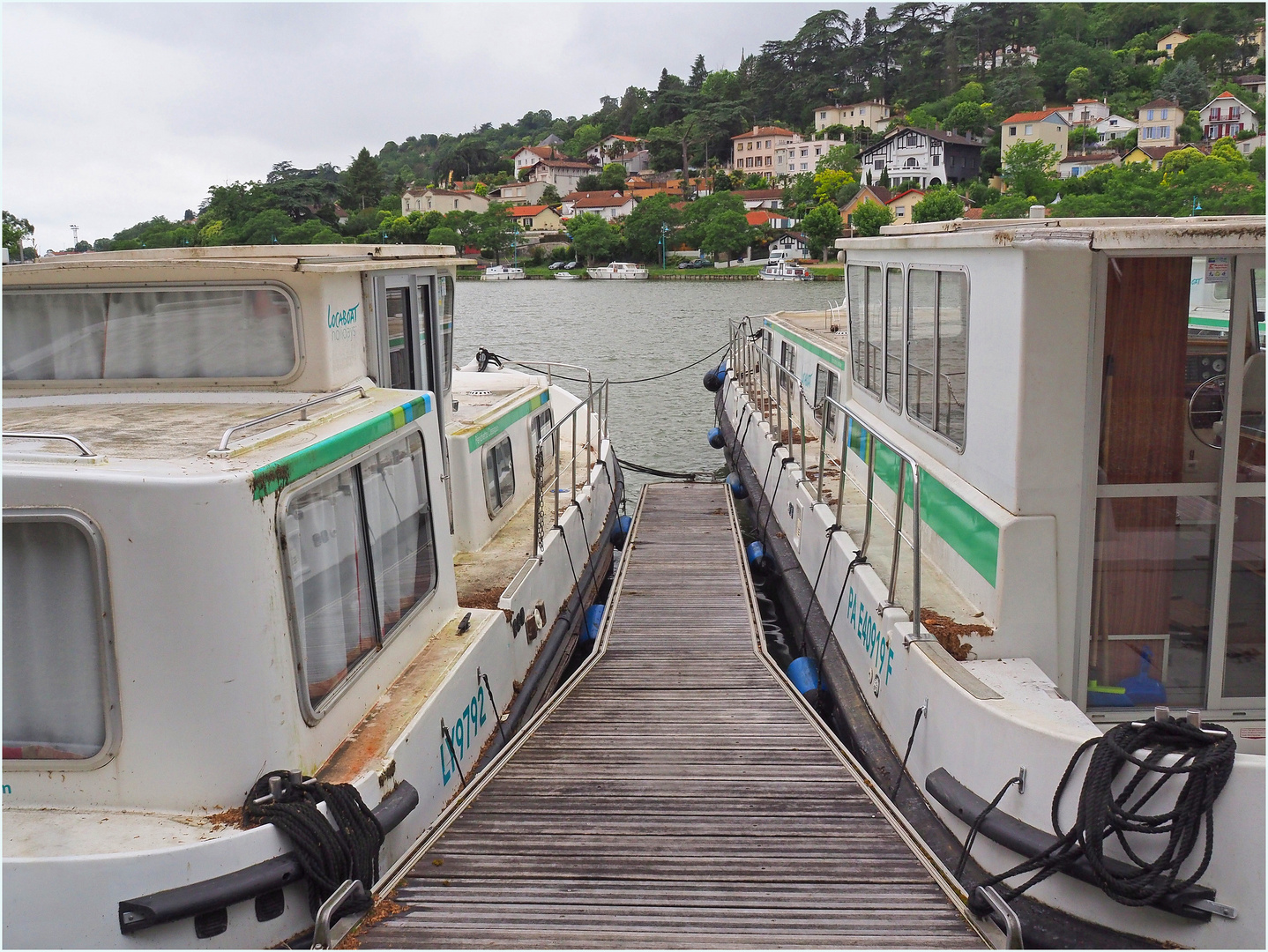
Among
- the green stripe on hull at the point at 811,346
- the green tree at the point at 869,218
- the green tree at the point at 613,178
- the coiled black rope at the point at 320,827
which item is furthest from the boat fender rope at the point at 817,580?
the green tree at the point at 613,178

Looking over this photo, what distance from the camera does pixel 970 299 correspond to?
19.8 feet

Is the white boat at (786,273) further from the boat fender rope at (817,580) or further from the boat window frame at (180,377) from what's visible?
the boat window frame at (180,377)

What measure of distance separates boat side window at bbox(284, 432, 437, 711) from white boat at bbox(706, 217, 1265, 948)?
2810 mm

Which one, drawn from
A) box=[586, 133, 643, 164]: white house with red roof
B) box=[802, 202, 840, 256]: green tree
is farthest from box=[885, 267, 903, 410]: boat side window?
box=[586, 133, 643, 164]: white house with red roof

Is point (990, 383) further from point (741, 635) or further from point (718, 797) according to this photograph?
point (741, 635)

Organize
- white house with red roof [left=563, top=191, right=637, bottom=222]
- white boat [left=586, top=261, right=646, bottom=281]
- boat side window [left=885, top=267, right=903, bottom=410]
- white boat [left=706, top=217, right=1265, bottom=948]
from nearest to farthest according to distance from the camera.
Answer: white boat [left=706, top=217, right=1265, bottom=948]
boat side window [left=885, top=267, right=903, bottom=410]
white boat [left=586, top=261, right=646, bottom=281]
white house with red roof [left=563, top=191, right=637, bottom=222]

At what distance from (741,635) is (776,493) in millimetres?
3785

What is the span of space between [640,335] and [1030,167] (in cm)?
7337

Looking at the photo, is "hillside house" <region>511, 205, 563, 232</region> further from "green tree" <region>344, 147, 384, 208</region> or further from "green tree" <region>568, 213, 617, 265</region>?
"green tree" <region>568, 213, 617, 265</region>

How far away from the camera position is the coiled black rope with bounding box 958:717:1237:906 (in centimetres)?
381

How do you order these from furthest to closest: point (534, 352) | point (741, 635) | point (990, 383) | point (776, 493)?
point (534, 352), point (776, 493), point (741, 635), point (990, 383)

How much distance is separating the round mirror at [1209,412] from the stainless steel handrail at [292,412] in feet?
14.4

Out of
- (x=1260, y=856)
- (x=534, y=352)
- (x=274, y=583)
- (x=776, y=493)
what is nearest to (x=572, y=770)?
(x=274, y=583)

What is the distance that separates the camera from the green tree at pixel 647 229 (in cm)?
9538
